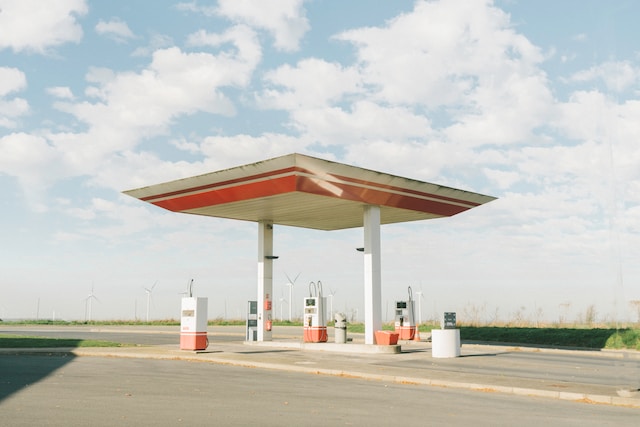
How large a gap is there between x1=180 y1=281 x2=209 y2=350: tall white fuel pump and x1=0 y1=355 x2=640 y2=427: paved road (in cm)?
593

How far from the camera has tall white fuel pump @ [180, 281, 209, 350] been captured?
23.2 meters

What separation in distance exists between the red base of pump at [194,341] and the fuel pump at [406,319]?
1038cm

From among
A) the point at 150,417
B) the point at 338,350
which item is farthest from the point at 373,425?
the point at 338,350

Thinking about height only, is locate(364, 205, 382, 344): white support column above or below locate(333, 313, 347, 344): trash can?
above

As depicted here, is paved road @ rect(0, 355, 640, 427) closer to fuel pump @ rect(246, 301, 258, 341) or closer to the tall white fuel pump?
the tall white fuel pump

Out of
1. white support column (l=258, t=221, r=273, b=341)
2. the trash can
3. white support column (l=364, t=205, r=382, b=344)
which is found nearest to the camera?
white support column (l=364, t=205, r=382, b=344)

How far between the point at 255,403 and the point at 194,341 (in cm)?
1225

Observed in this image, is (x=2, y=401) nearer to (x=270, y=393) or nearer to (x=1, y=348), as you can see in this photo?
(x=270, y=393)

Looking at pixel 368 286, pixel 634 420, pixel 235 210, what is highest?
pixel 235 210

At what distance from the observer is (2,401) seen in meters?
11.5

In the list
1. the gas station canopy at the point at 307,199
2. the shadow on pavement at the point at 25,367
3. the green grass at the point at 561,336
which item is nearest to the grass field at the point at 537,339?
the green grass at the point at 561,336

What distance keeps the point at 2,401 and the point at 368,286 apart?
1513 cm

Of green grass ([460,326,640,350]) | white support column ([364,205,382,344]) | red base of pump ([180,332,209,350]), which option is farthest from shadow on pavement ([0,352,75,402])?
green grass ([460,326,640,350])

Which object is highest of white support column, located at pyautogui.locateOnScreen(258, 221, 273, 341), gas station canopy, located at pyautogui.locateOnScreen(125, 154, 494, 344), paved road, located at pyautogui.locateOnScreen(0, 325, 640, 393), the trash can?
gas station canopy, located at pyautogui.locateOnScreen(125, 154, 494, 344)
